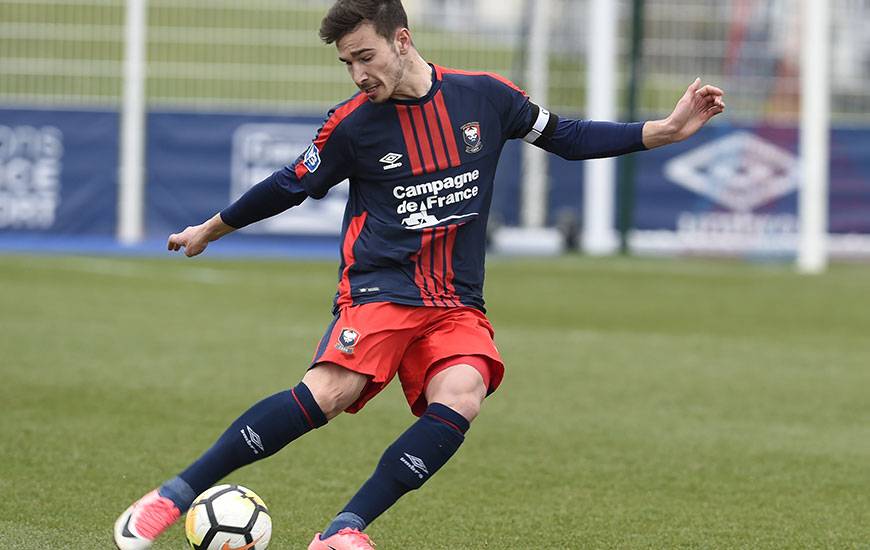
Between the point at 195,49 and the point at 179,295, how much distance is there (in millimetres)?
8379

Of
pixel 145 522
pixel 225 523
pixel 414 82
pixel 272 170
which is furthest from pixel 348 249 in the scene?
pixel 272 170

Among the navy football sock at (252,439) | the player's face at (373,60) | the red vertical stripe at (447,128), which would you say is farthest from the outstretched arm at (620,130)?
the navy football sock at (252,439)

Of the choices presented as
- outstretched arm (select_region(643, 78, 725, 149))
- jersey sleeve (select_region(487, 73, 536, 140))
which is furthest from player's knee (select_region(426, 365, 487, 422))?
outstretched arm (select_region(643, 78, 725, 149))

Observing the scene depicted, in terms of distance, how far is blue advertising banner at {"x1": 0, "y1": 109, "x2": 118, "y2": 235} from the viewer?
18.8 metres

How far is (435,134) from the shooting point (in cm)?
455

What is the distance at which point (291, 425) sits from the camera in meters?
4.38

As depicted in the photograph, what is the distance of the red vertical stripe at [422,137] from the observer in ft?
14.8

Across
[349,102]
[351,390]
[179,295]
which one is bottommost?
[179,295]

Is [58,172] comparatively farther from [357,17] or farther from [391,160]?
[357,17]

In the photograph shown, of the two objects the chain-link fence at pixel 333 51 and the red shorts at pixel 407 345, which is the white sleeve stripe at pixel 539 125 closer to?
the red shorts at pixel 407 345

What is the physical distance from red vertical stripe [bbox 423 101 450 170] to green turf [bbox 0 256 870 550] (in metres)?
1.21

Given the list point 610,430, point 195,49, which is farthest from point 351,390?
point 195,49

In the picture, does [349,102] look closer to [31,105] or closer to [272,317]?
[272,317]

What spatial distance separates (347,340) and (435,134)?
67cm
